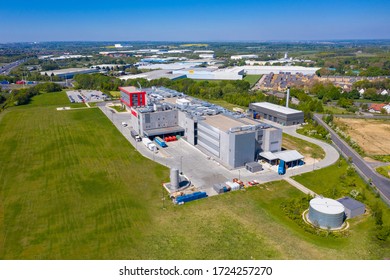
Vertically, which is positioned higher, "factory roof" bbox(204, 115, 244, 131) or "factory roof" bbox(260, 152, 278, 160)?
"factory roof" bbox(204, 115, 244, 131)

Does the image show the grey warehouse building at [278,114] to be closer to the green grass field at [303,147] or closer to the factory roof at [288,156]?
the green grass field at [303,147]

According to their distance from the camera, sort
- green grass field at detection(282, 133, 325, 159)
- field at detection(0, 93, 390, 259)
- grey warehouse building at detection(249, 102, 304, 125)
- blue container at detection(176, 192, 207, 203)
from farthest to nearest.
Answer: grey warehouse building at detection(249, 102, 304, 125), green grass field at detection(282, 133, 325, 159), blue container at detection(176, 192, 207, 203), field at detection(0, 93, 390, 259)

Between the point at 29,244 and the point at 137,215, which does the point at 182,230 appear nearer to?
the point at 137,215

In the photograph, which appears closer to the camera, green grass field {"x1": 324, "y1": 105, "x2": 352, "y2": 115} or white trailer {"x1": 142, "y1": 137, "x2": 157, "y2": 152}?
white trailer {"x1": 142, "y1": 137, "x2": 157, "y2": 152}

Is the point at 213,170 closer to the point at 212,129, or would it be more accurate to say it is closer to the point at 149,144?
the point at 212,129

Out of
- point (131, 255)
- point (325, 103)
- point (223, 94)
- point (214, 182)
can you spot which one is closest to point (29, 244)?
point (131, 255)

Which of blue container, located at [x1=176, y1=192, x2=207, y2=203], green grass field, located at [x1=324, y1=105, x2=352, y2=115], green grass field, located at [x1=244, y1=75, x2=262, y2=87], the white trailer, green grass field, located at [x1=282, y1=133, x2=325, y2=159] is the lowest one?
green grass field, located at [x1=324, y1=105, x2=352, y2=115]

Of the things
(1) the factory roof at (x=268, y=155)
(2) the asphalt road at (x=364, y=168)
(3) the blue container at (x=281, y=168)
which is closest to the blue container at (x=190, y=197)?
(3) the blue container at (x=281, y=168)

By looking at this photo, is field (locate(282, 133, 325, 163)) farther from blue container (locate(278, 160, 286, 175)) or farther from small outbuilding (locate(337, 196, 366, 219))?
small outbuilding (locate(337, 196, 366, 219))

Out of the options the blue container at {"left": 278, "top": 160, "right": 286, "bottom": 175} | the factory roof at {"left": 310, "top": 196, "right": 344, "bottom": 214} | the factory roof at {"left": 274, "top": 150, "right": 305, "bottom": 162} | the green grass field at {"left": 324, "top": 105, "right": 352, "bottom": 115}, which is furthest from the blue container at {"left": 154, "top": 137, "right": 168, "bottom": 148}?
the green grass field at {"left": 324, "top": 105, "right": 352, "bottom": 115}
